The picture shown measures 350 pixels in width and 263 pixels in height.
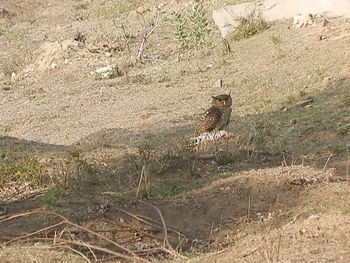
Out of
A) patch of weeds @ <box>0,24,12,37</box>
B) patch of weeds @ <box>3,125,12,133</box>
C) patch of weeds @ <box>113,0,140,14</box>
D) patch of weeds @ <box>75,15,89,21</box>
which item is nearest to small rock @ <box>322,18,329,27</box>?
patch of weeds @ <box>3,125,12,133</box>

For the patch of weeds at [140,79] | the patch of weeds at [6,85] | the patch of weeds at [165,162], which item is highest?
the patch of weeds at [165,162]

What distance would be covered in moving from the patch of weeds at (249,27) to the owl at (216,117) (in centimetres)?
670

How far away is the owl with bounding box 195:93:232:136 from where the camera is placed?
913cm

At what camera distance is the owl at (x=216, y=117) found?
913 cm

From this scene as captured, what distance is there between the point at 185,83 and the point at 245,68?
0.98 m

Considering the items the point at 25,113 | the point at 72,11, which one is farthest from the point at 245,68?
the point at 72,11

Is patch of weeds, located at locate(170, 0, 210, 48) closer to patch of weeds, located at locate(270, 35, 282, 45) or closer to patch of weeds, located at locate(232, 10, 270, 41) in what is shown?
patch of weeds, located at locate(232, 10, 270, 41)

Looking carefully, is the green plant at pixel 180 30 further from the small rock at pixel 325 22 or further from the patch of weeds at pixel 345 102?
the patch of weeds at pixel 345 102

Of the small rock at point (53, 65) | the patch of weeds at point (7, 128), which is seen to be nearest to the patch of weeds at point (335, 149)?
the patch of weeds at point (7, 128)

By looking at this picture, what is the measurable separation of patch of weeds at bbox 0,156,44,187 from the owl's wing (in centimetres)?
181

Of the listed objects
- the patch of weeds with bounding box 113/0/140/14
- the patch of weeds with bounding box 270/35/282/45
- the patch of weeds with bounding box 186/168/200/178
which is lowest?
the patch of weeds with bounding box 113/0/140/14

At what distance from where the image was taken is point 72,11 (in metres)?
23.6

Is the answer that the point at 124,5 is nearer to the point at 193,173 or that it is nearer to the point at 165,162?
the point at 165,162

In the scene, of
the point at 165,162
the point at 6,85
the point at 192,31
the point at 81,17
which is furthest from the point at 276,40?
the point at 81,17
